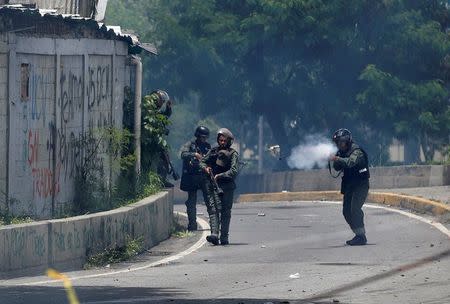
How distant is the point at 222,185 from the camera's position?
810 inches

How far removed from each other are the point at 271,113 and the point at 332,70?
10.8 ft

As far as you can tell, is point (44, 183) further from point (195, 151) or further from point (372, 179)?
point (372, 179)

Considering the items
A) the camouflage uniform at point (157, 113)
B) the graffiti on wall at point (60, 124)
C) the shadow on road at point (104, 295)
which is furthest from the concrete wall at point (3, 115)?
the camouflage uniform at point (157, 113)

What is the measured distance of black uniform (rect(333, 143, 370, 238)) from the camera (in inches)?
804

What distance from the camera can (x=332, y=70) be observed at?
4512 centimetres

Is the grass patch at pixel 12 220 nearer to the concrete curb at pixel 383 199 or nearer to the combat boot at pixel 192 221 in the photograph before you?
the combat boot at pixel 192 221

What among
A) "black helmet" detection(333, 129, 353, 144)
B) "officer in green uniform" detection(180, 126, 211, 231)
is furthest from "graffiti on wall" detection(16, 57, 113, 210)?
"black helmet" detection(333, 129, 353, 144)

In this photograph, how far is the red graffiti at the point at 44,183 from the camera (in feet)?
60.7

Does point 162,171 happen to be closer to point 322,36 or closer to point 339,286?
point 339,286

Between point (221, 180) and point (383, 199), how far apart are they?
10.3 metres

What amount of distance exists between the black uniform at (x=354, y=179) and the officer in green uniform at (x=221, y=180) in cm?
151

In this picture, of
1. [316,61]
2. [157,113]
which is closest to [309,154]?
[316,61]

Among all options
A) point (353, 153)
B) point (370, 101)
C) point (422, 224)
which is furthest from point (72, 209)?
point (370, 101)

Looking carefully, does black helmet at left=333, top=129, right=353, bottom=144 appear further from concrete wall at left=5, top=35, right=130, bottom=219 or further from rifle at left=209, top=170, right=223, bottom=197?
concrete wall at left=5, top=35, right=130, bottom=219
